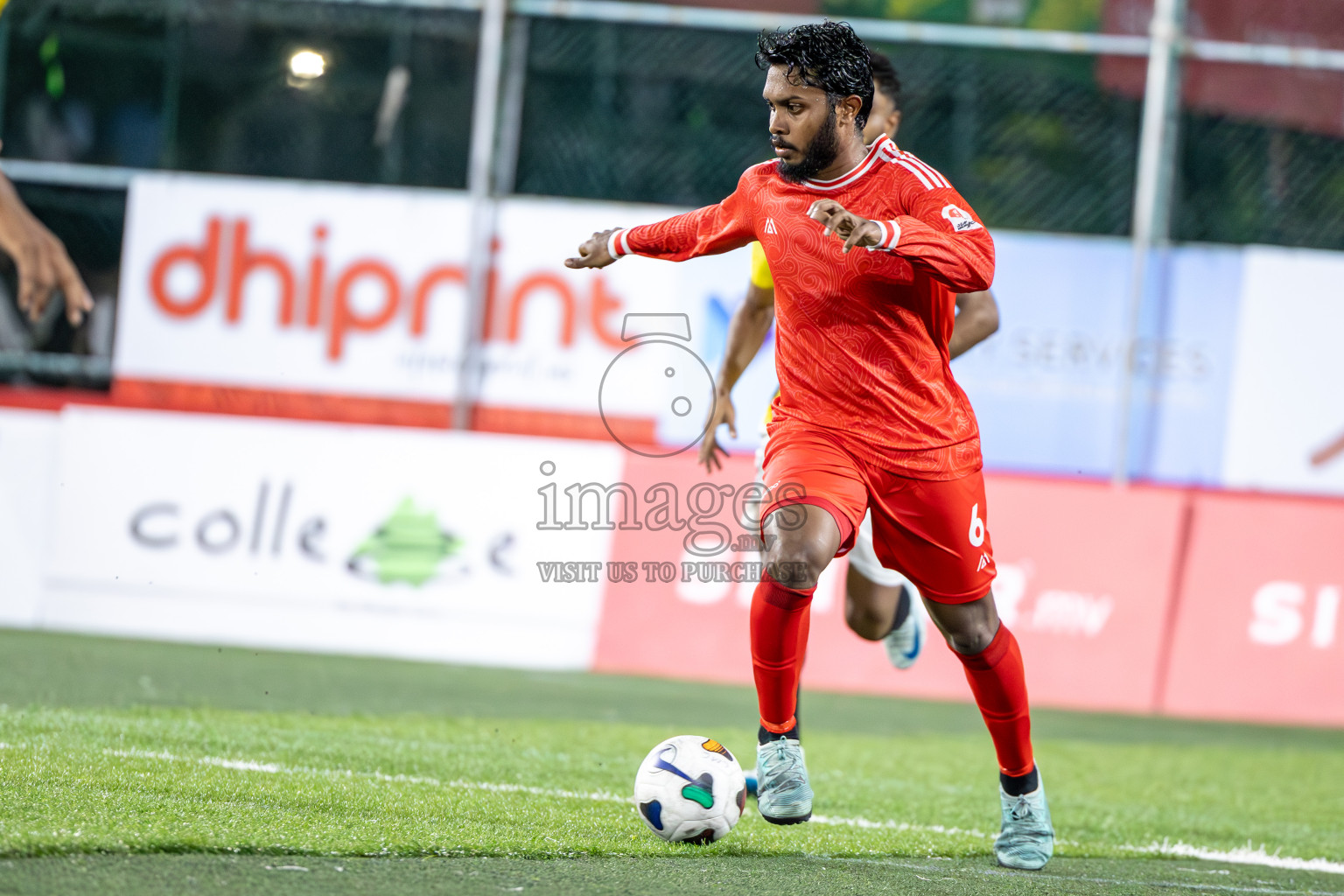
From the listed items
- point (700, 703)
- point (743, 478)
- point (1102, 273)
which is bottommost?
point (700, 703)

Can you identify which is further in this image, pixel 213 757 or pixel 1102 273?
pixel 1102 273

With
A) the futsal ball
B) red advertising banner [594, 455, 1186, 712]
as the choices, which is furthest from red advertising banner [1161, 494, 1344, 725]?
the futsal ball

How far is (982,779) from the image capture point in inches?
252

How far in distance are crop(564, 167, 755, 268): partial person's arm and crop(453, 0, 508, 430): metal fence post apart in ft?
19.2

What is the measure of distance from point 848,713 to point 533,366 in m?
3.74

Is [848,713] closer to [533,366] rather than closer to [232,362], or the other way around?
[533,366]

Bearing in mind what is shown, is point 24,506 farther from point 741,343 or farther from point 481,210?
point 741,343

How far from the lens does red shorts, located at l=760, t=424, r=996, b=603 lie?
443cm

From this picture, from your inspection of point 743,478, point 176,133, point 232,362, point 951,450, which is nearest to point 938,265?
point 951,450

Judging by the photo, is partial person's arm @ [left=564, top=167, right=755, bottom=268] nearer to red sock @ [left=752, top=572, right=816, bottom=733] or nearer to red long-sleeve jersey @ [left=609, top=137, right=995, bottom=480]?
red long-sleeve jersey @ [left=609, top=137, right=995, bottom=480]

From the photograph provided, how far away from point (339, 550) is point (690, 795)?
5.26m

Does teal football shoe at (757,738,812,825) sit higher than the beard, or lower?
lower

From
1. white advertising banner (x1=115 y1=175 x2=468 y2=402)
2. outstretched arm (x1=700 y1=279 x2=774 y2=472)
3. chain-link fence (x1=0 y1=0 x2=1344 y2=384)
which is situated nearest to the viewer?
outstretched arm (x1=700 y1=279 x2=774 y2=472)

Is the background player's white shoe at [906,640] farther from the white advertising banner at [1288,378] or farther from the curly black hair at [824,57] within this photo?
the white advertising banner at [1288,378]
